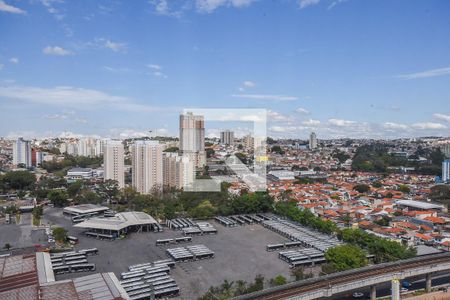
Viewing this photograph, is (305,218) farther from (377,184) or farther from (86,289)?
(377,184)

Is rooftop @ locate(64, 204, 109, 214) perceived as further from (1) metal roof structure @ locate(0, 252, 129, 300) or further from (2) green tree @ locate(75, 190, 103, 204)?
(1) metal roof structure @ locate(0, 252, 129, 300)

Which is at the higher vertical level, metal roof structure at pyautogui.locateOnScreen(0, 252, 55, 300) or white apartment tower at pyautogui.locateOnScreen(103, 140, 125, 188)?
white apartment tower at pyautogui.locateOnScreen(103, 140, 125, 188)

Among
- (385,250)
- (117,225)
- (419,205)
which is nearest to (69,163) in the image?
(117,225)

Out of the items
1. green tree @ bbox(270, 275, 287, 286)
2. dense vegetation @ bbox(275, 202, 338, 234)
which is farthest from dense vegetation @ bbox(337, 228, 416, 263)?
green tree @ bbox(270, 275, 287, 286)

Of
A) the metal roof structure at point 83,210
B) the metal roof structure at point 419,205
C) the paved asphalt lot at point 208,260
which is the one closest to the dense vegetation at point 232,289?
the paved asphalt lot at point 208,260

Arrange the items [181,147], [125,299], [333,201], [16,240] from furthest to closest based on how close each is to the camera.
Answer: [181,147] < [333,201] < [16,240] < [125,299]

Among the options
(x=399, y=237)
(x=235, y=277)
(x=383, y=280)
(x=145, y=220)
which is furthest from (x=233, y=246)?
(x=399, y=237)

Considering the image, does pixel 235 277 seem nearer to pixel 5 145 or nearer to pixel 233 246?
pixel 233 246
